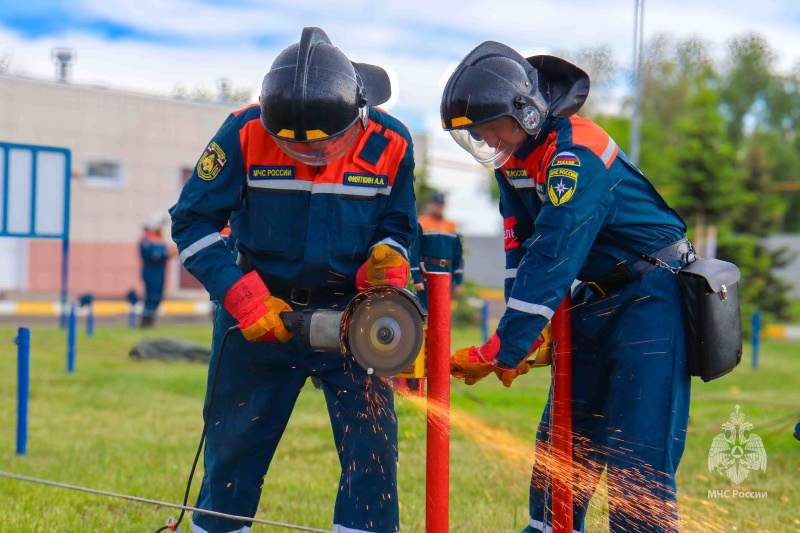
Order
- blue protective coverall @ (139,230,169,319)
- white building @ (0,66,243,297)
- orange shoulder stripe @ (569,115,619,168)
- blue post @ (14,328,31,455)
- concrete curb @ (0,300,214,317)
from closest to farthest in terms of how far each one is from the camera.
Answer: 1. orange shoulder stripe @ (569,115,619,168)
2. blue post @ (14,328,31,455)
3. blue protective coverall @ (139,230,169,319)
4. concrete curb @ (0,300,214,317)
5. white building @ (0,66,243,297)

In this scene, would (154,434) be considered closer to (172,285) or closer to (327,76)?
(327,76)

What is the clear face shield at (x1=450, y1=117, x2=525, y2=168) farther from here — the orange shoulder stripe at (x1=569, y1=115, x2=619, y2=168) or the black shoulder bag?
the black shoulder bag

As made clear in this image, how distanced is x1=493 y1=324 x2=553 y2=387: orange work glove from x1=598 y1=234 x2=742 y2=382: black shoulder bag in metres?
0.46

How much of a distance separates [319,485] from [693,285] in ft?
9.87

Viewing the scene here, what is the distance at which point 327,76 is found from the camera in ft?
12.0

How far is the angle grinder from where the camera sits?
3.33 meters

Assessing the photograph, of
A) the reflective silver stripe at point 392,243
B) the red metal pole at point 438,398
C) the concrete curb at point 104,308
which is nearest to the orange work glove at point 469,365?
the red metal pole at point 438,398

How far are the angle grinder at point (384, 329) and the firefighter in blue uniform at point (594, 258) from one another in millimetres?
296

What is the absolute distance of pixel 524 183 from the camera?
387 centimetres

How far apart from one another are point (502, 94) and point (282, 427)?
5.52ft

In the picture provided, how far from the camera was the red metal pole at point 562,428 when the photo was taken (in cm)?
387

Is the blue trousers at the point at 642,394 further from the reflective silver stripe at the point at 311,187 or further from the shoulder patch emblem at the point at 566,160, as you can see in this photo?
the reflective silver stripe at the point at 311,187

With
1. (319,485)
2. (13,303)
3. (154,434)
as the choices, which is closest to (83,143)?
(13,303)

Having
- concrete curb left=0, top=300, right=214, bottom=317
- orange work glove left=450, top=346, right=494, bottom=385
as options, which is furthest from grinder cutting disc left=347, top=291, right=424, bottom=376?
concrete curb left=0, top=300, right=214, bottom=317
